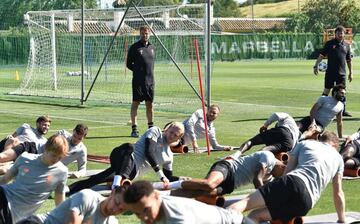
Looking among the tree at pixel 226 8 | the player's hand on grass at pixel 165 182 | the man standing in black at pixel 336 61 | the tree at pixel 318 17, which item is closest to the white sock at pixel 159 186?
the player's hand on grass at pixel 165 182

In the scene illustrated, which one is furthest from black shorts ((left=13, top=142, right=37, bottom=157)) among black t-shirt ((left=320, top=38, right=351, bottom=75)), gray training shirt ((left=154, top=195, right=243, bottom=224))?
black t-shirt ((left=320, top=38, right=351, bottom=75))

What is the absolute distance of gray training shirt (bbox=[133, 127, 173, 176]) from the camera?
1136cm

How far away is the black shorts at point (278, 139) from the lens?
43.0 feet

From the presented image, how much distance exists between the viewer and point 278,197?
842cm

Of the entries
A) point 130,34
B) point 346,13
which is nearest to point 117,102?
point 130,34

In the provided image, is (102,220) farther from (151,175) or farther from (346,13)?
(346,13)

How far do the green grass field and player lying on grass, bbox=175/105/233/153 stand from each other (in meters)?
0.45

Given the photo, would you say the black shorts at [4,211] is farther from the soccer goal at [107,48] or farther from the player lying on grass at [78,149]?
the soccer goal at [107,48]

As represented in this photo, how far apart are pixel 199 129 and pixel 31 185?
23.6ft

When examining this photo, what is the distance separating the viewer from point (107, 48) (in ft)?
94.8

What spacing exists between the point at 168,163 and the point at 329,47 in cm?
954

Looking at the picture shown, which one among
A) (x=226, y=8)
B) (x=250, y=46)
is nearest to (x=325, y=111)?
(x=250, y=46)

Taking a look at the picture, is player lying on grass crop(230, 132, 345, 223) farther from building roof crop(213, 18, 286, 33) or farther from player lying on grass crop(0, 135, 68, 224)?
building roof crop(213, 18, 286, 33)

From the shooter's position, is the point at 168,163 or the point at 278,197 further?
the point at 168,163
